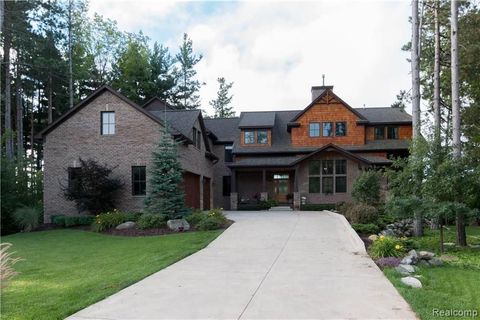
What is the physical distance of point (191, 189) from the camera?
80.8 ft

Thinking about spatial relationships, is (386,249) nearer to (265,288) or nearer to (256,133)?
(265,288)

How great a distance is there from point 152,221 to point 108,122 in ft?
25.0

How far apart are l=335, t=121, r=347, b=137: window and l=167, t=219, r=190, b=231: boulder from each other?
17.4 meters

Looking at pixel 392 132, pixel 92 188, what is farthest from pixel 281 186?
pixel 92 188

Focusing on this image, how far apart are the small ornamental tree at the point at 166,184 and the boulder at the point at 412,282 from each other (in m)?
11.5

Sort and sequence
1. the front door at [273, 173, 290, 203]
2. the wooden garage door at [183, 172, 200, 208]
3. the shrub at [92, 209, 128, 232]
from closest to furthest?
the shrub at [92, 209, 128, 232] < the wooden garage door at [183, 172, 200, 208] < the front door at [273, 173, 290, 203]

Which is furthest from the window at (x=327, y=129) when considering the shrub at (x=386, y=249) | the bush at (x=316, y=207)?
the shrub at (x=386, y=249)

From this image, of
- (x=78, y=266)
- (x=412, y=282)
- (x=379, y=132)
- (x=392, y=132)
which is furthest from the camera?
(x=379, y=132)

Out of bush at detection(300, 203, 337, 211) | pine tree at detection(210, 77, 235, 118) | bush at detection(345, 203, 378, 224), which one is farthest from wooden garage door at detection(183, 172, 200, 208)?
pine tree at detection(210, 77, 235, 118)

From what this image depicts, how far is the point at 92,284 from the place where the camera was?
25.6ft

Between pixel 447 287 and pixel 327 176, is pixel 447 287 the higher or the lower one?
the lower one

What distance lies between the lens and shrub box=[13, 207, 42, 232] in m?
20.5

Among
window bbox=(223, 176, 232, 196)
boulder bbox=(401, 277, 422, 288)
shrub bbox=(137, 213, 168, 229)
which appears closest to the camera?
boulder bbox=(401, 277, 422, 288)

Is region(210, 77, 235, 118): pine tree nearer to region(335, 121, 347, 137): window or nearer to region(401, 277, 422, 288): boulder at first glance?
region(335, 121, 347, 137): window
